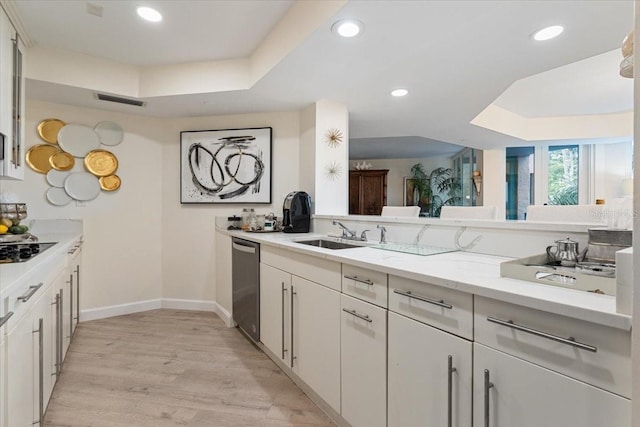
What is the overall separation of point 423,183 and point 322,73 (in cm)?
606

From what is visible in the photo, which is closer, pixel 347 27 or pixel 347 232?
pixel 347 27

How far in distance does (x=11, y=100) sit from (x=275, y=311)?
88.0 inches

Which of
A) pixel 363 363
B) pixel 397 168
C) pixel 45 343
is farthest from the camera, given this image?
pixel 397 168

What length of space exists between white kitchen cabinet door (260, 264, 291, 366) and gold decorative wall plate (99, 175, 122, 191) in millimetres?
2048

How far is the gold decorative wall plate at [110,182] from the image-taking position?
11.1ft

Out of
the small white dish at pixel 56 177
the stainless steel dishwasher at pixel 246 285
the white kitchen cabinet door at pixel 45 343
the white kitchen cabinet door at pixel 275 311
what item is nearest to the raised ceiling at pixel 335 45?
the small white dish at pixel 56 177

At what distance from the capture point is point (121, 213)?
3.50 metres

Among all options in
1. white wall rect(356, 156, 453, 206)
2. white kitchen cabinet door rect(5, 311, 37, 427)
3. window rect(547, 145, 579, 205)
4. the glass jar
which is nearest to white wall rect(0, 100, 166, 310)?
the glass jar

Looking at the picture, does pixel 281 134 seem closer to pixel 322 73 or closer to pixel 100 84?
pixel 322 73

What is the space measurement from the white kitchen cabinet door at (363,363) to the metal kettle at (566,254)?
691mm

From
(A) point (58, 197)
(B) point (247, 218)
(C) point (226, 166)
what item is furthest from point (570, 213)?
(A) point (58, 197)

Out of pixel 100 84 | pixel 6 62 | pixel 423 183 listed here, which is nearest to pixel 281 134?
pixel 100 84

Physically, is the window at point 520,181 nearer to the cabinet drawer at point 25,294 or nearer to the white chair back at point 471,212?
the white chair back at point 471,212

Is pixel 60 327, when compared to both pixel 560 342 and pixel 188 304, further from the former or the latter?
pixel 560 342
